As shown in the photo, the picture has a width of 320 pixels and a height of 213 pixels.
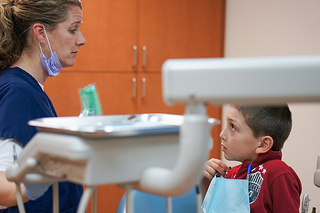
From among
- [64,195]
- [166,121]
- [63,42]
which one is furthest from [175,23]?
[166,121]

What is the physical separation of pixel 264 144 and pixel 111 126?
959mm

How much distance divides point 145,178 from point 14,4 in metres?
0.94

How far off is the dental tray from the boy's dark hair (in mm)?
790

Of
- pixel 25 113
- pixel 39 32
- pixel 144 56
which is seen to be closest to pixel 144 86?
pixel 144 56

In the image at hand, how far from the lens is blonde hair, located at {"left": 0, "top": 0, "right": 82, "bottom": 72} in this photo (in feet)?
4.50

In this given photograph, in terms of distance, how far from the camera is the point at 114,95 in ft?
10.4

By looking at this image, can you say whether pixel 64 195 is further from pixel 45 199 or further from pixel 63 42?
pixel 63 42

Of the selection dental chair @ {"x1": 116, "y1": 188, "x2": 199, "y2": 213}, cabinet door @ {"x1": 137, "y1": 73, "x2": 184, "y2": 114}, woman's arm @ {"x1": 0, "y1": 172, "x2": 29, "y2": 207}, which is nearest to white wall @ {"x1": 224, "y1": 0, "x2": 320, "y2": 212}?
cabinet door @ {"x1": 137, "y1": 73, "x2": 184, "y2": 114}

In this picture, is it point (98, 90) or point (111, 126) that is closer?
point (111, 126)

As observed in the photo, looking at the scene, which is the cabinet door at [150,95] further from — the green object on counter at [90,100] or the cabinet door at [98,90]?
the green object on counter at [90,100]

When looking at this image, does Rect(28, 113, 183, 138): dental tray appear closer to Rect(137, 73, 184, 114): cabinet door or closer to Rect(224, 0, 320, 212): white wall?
Rect(224, 0, 320, 212): white wall

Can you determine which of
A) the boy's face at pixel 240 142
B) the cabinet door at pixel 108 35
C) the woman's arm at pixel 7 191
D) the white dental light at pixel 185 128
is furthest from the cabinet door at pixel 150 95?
the white dental light at pixel 185 128

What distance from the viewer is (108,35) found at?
10.2 feet

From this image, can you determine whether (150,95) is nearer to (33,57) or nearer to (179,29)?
(179,29)
